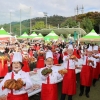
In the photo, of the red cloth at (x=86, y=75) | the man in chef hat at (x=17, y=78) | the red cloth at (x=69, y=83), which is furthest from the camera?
the red cloth at (x=86, y=75)

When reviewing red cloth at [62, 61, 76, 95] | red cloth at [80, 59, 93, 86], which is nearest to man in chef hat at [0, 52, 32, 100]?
red cloth at [62, 61, 76, 95]

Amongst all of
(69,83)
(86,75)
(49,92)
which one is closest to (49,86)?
(49,92)

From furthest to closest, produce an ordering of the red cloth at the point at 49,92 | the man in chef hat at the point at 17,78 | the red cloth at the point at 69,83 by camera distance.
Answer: the red cloth at the point at 69,83 → the red cloth at the point at 49,92 → the man in chef hat at the point at 17,78

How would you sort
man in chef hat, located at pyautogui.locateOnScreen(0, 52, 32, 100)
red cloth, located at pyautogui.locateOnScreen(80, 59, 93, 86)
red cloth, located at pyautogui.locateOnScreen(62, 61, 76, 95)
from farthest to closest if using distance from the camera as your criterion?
red cloth, located at pyautogui.locateOnScreen(80, 59, 93, 86)
red cloth, located at pyautogui.locateOnScreen(62, 61, 76, 95)
man in chef hat, located at pyautogui.locateOnScreen(0, 52, 32, 100)

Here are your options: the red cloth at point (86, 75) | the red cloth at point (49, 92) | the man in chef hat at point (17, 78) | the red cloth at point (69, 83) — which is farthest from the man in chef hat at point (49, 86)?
the red cloth at point (86, 75)

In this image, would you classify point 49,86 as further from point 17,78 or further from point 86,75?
point 86,75

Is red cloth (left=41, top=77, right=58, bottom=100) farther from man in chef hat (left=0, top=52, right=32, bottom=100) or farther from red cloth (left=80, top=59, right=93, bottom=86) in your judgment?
red cloth (left=80, top=59, right=93, bottom=86)

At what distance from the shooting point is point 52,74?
11.8ft

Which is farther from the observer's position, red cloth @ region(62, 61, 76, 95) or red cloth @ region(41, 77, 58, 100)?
red cloth @ region(62, 61, 76, 95)

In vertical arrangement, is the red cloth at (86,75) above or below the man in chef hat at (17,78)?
below

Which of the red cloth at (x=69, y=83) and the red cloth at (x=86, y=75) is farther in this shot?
the red cloth at (x=86, y=75)

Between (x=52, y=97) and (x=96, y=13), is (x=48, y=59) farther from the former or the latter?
(x=96, y=13)

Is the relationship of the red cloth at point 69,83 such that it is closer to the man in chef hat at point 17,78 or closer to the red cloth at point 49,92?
the red cloth at point 49,92

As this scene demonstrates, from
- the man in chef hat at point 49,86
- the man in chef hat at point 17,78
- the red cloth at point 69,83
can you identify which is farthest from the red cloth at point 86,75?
the man in chef hat at point 17,78
